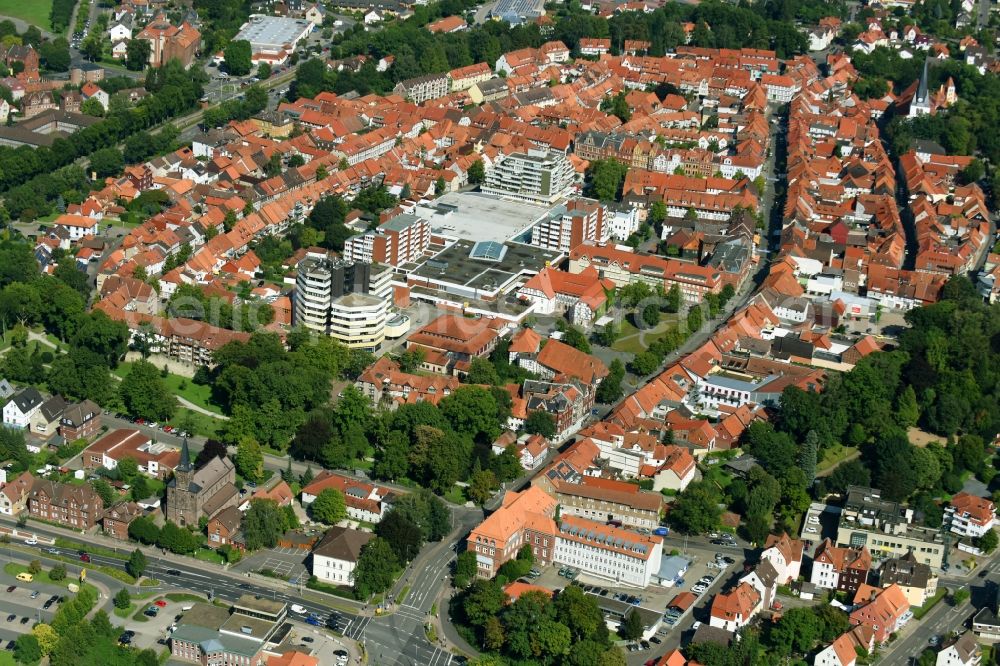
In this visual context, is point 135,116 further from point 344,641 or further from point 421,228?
point 344,641

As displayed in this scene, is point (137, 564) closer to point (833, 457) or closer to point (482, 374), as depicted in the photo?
point (482, 374)

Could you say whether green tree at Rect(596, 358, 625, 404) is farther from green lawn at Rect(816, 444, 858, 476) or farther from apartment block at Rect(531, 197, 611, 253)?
apartment block at Rect(531, 197, 611, 253)

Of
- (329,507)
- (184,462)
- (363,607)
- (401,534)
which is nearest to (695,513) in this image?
(401,534)

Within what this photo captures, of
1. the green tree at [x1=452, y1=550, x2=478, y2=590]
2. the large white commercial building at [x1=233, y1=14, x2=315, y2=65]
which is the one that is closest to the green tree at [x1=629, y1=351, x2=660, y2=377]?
the green tree at [x1=452, y1=550, x2=478, y2=590]

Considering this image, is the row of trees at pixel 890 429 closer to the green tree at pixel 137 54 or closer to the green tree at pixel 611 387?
the green tree at pixel 611 387

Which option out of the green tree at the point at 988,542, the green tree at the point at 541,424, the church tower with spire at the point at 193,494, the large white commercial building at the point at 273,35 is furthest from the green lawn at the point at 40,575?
→ the large white commercial building at the point at 273,35

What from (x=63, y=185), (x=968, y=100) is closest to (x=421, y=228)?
(x=63, y=185)

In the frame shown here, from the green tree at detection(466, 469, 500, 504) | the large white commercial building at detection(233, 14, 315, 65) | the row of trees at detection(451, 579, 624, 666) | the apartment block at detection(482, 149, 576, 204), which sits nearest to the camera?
the row of trees at detection(451, 579, 624, 666)
